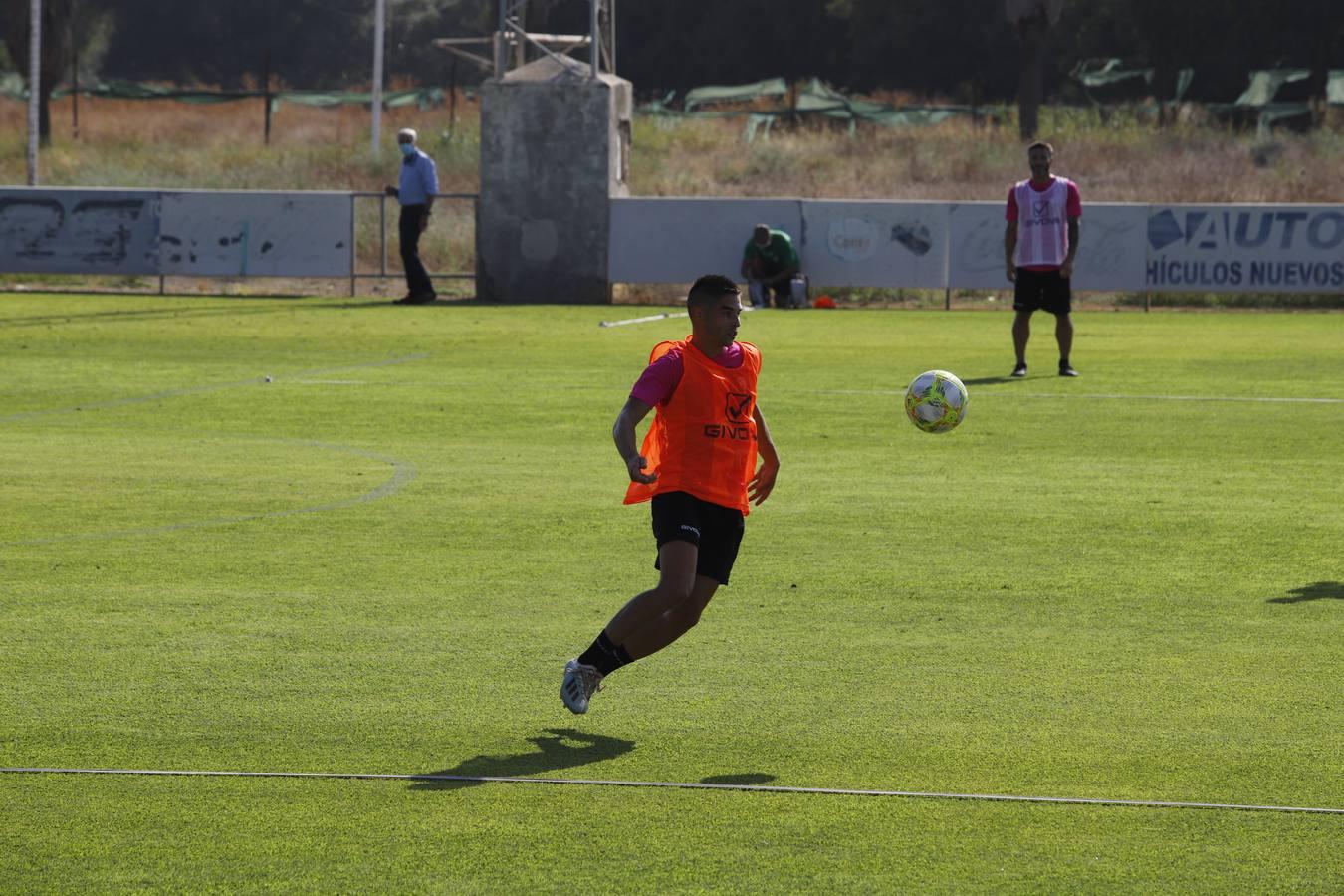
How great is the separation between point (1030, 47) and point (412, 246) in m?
24.4

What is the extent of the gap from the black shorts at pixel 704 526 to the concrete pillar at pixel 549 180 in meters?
23.4

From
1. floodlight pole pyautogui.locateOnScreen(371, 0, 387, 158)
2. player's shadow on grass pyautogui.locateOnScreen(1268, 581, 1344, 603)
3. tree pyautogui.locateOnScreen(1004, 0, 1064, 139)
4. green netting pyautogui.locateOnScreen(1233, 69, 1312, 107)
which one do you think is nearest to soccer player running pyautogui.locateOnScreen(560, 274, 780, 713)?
player's shadow on grass pyautogui.locateOnScreen(1268, 581, 1344, 603)

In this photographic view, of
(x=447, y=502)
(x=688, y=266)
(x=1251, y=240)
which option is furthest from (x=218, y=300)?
(x=447, y=502)

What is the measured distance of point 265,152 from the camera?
48.5m

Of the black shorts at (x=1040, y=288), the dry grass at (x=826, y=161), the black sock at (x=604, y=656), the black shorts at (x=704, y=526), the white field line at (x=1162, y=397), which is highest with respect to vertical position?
the dry grass at (x=826, y=161)

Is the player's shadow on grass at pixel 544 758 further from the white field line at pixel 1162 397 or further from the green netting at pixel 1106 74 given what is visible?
the green netting at pixel 1106 74

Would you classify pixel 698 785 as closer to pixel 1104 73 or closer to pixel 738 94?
pixel 738 94

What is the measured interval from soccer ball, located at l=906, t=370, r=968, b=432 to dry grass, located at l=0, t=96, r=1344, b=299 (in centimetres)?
2773

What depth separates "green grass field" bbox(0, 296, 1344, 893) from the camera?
209 inches

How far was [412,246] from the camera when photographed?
27.9m

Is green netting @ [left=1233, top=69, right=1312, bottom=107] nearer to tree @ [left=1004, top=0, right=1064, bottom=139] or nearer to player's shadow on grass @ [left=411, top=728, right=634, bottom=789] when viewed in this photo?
tree @ [left=1004, top=0, right=1064, bottom=139]

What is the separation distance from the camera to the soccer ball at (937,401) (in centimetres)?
948

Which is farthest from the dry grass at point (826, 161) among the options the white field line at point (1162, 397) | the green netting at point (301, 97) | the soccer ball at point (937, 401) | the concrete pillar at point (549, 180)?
the soccer ball at point (937, 401)

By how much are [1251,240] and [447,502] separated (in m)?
19.9
